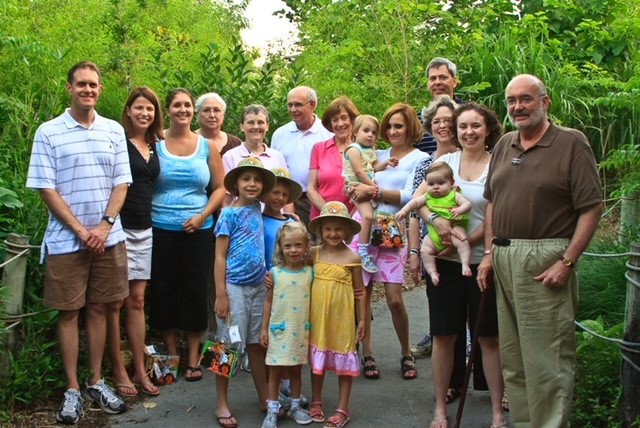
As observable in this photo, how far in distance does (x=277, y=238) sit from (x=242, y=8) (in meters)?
7.88

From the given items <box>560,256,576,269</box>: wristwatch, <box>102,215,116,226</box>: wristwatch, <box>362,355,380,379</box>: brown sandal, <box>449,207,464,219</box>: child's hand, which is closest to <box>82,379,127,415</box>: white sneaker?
<box>102,215,116,226</box>: wristwatch

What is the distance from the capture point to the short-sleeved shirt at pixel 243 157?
6309mm

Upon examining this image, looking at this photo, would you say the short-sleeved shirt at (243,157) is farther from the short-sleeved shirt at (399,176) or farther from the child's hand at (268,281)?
the child's hand at (268,281)

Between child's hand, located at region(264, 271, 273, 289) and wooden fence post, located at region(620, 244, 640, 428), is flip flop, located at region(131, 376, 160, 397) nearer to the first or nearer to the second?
child's hand, located at region(264, 271, 273, 289)

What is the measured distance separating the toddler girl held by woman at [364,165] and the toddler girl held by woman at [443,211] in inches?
35.6

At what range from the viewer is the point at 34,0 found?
8672 mm

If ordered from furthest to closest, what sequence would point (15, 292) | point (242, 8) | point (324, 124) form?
point (242, 8), point (324, 124), point (15, 292)

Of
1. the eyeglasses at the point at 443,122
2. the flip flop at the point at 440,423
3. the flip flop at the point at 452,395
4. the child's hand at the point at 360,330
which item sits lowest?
the flip flop at the point at 440,423

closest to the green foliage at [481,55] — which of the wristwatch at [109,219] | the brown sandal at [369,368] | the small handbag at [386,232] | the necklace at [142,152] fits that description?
the small handbag at [386,232]

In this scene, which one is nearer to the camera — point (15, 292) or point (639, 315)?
point (639, 315)

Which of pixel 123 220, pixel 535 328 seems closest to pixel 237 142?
pixel 123 220

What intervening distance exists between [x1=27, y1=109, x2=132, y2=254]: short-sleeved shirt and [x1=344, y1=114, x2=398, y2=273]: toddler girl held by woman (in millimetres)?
1716

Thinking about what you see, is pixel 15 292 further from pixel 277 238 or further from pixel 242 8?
pixel 242 8

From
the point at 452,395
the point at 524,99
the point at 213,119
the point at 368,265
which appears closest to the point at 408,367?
the point at 452,395
